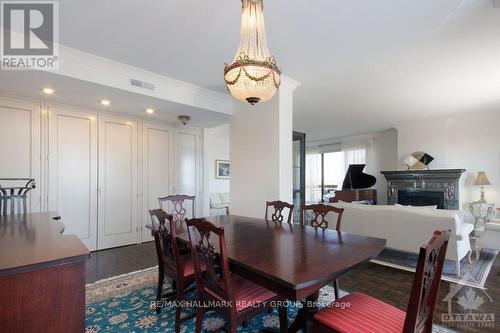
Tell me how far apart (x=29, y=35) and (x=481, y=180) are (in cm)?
777

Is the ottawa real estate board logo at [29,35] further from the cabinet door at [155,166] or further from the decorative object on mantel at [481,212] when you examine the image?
the decorative object on mantel at [481,212]

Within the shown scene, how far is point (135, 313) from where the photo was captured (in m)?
2.22

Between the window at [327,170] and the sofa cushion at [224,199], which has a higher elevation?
the window at [327,170]

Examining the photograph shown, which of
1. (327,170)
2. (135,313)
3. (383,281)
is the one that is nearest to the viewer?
(135,313)

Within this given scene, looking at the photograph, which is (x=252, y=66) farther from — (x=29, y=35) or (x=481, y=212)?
(x=481, y=212)

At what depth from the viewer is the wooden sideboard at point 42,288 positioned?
3.29 feet

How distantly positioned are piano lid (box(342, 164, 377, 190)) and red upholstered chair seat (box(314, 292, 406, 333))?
6.05m

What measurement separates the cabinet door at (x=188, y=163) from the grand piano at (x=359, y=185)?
3618 millimetres

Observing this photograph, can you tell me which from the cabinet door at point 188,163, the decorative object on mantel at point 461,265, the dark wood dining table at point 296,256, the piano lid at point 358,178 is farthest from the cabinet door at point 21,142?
the piano lid at point 358,178

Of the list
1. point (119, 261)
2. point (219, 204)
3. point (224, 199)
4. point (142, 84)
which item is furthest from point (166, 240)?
point (224, 199)

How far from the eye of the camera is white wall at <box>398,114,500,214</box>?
5484mm

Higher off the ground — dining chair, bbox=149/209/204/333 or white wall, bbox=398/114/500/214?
white wall, bbox=398/114/500/214

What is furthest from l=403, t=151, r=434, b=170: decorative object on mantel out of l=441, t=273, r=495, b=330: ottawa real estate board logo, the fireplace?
l=441, t=273, r=495, b=330: ottawa real estate board logo

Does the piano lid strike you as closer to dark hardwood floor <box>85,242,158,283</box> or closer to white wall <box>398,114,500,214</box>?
white wall <box>398,114,500,214</box>
